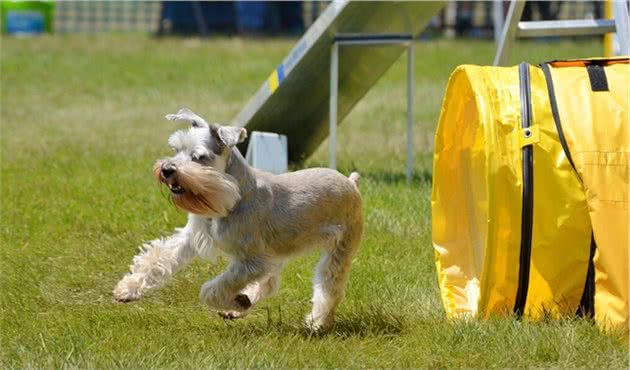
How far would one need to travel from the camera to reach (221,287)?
17.0ft

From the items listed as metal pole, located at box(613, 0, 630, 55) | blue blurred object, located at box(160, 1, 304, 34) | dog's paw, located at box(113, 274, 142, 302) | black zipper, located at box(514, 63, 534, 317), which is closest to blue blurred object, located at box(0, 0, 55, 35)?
blue blurred object, located at box(160, 1, 304, 34)

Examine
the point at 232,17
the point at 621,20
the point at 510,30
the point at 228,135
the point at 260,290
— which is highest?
the point at 621,20

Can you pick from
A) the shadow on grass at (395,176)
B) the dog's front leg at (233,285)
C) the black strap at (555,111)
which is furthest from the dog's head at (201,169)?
the shadow on grass at (395,176)

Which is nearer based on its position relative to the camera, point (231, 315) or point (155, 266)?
point (155, 266)

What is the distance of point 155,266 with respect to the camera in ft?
17.7

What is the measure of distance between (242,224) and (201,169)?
391 millimetres

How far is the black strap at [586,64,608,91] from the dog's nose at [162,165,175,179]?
196 cm

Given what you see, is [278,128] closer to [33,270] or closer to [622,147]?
[33,270]

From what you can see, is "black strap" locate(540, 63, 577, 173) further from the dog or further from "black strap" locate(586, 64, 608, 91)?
the dog

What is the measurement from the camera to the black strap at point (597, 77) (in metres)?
5.10

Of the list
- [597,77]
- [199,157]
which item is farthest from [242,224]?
[597,77]

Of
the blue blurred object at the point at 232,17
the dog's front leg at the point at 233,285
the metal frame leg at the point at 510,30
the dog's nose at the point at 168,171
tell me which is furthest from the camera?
the blue blurred object at the point at 232,17

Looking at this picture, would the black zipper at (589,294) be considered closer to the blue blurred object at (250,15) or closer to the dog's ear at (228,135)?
the dog's ear at (228,135)

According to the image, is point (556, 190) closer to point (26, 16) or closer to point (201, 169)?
point (201, 169)
